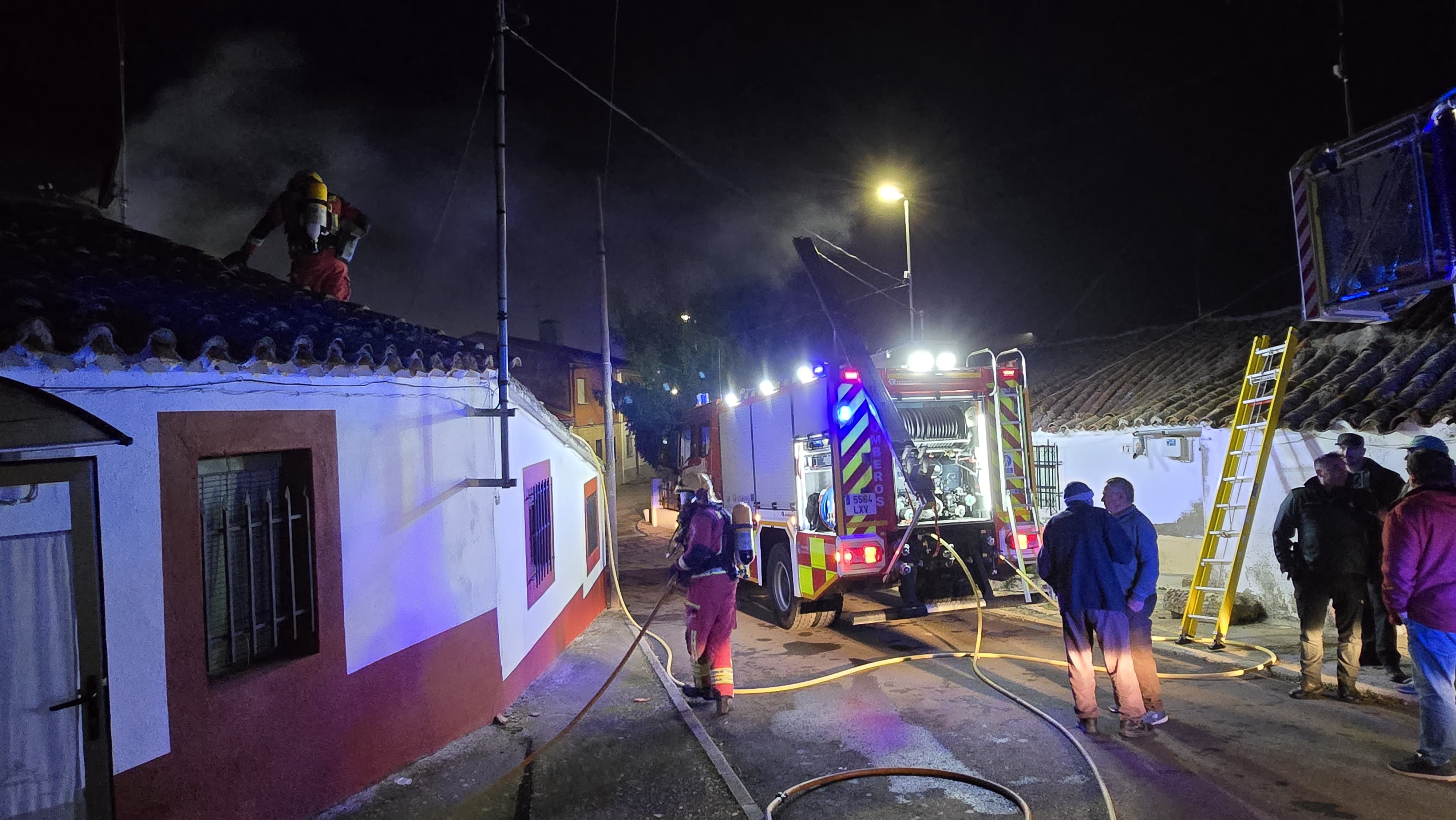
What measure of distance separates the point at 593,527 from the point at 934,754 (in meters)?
7.71

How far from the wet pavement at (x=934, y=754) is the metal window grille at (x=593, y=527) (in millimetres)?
4116

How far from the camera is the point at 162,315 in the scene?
12.4ft

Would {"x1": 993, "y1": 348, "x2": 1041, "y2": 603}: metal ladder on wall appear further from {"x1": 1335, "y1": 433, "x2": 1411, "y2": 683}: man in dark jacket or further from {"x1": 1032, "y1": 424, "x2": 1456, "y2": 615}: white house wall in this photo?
{"x1": 1335, "y1": 433, "x2": 1411, "y2": 683}: man in dark jacket

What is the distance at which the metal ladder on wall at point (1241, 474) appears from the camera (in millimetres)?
7137

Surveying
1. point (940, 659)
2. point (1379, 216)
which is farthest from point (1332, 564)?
point (940, 659)

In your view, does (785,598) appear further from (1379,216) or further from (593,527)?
(1379,216)

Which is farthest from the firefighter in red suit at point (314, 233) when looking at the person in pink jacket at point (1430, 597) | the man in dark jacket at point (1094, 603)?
the person in pink jacket at point (1430, 597)

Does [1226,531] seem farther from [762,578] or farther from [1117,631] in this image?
[762,578]

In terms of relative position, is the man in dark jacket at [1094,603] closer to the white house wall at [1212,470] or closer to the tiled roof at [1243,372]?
the white house wall at [1212,470]

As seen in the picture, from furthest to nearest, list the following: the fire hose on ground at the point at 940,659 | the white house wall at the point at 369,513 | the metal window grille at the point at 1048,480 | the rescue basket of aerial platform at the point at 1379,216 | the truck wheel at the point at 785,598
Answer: the metal window grille at the point at 1048,480 → the truck wheel at the point at 785,598 → the fire hose on ground at the point at 940,659 → the rescue basket of aerial platform at the point at 1379,216 → the white house wall at the point at 369,513

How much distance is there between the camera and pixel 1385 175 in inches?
172

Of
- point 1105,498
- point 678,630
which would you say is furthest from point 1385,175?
point 678,630

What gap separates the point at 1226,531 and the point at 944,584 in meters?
2.63

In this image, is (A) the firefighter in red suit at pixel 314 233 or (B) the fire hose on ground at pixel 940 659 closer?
(B) the fire hose on ground at pixel 940 659
